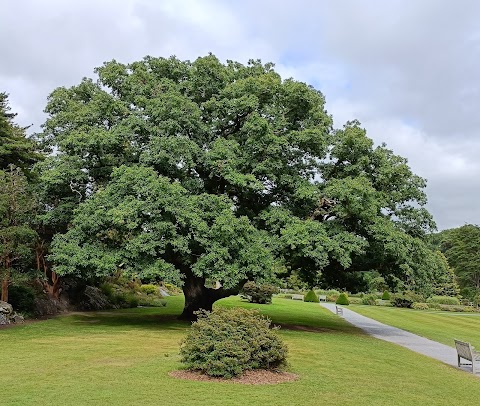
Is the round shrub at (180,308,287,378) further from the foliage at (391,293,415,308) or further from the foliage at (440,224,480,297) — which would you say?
the foliage at (440,224,480,297)

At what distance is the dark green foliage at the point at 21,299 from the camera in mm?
22031

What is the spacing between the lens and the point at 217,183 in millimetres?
22156

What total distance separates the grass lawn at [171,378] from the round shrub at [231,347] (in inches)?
23.5

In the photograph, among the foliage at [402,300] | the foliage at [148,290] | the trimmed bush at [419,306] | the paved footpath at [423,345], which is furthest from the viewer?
the trimmed bush at [419,306]

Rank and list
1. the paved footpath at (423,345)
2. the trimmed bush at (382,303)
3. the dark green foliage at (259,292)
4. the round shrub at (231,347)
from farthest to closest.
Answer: the trimmed bush at (382,303) < the dark green foliage at (259,292) < the paved footpath at (423,345) < the round shrub at (231,347)

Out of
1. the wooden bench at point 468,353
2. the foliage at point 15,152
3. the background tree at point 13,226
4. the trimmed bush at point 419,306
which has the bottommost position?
the wooden bench at point 468,353

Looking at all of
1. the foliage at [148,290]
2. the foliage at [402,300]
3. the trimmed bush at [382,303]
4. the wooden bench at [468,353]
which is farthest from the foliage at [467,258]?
the wooden bench at [468,353]

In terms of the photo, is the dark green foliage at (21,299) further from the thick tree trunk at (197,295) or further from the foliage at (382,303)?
the foliage at (382,303)

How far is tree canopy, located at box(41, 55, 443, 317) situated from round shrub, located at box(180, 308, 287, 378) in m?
7.20

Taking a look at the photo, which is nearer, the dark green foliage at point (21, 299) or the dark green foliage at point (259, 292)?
the dark green foliage at point (21, 299)

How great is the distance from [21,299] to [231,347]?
1580 cm

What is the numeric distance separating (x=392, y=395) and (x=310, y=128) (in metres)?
13.8

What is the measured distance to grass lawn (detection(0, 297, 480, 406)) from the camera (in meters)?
8.16

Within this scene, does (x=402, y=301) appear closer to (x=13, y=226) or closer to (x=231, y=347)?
(x=13, y=226)
